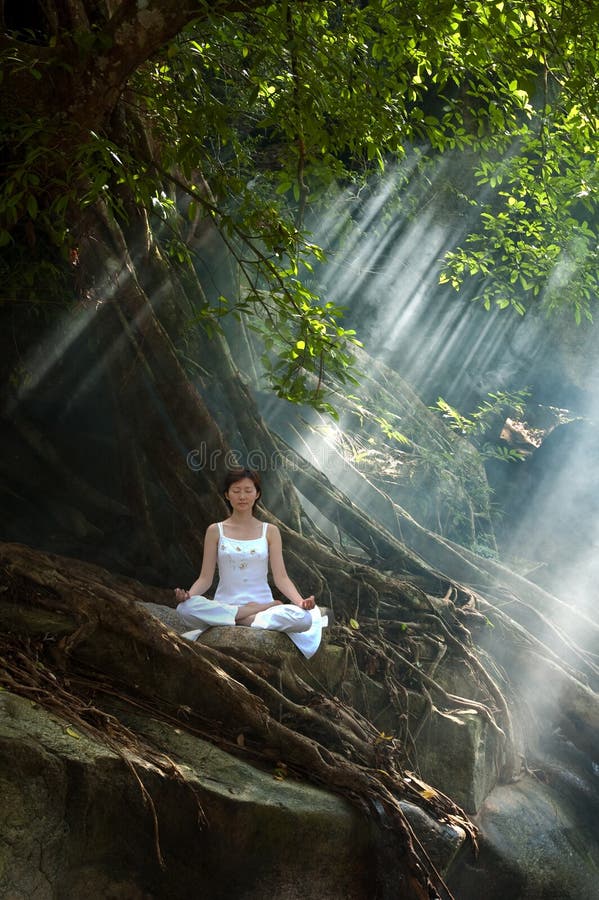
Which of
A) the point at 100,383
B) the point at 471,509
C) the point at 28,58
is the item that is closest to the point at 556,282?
the point at 471,509

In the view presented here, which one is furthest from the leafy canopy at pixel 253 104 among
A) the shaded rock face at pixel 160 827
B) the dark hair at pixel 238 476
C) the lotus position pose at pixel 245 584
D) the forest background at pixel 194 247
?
the shaded rock face at pixel 160 827

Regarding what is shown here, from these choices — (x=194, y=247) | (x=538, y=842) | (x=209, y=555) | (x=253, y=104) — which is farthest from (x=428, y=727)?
(x=194, y=247)

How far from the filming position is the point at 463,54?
4691 mm

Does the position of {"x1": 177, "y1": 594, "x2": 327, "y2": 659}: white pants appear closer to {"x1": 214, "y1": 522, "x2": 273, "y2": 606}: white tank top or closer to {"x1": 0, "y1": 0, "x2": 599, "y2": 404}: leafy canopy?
{"x1": 214, "y1": 522, "x2": 273, "y2": 606}: white tank top

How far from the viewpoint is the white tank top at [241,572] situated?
4.57 metres

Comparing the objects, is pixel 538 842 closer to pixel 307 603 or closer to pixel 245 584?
pixel 307 603

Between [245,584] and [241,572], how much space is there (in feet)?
0.24

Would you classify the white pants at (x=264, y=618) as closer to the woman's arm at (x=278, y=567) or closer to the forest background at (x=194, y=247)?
the woman's arm at (x=278, y=567)

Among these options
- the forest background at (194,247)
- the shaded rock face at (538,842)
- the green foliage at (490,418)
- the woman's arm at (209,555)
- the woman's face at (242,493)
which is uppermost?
the green foliage at (490,418)

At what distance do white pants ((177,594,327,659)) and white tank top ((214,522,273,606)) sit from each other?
0.10 m

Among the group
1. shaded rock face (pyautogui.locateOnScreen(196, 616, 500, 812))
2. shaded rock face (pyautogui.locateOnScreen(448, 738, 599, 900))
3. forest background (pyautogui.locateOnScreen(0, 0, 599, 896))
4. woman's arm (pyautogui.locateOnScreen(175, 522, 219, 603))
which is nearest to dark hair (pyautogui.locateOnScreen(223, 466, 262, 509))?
woman's arm (pyautogui.locateOnScreen(175, 522, 219, 603))

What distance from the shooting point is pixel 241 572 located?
459 cm

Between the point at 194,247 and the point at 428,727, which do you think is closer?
the point at 428,727

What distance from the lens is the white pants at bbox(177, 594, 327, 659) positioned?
14.4 ft
